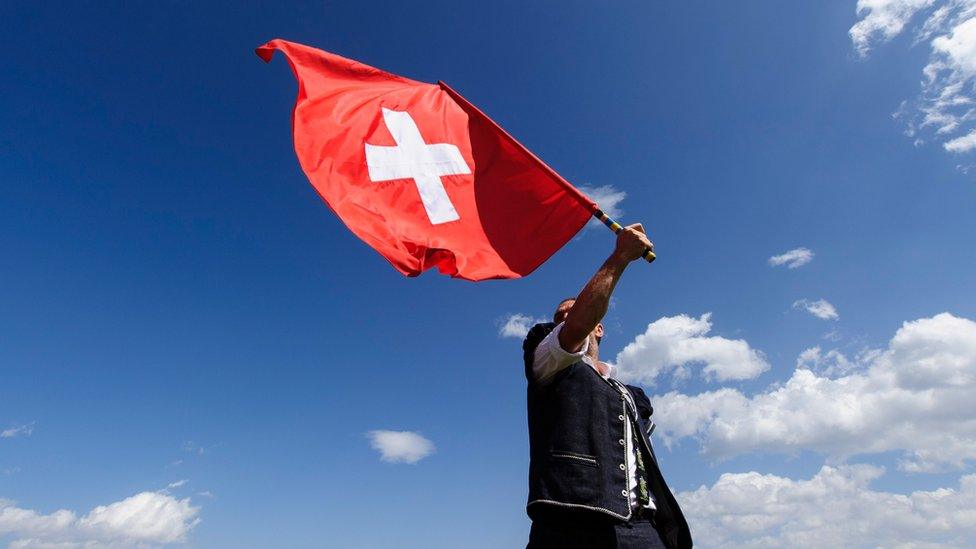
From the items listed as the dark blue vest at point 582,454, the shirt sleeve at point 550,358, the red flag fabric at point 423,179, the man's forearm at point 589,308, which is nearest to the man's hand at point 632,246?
the man's forearm at point 589,308

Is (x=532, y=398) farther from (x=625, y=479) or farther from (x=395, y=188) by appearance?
(x=395, y=188)

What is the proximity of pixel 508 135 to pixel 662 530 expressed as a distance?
170 inches

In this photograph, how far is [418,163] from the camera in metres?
7.15

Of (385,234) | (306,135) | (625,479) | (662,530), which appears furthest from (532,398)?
(306,135)

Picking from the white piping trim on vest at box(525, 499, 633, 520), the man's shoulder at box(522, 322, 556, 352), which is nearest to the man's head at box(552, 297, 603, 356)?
the man's shoulder at box(522, 322, 556, 352)

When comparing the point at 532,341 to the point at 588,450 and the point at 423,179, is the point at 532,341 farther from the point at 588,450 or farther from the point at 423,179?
the point at 423,179

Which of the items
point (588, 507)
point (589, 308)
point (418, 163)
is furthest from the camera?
point (418, 163)

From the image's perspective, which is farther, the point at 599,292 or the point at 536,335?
the point at 536,335

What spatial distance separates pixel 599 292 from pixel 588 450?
1159 millimetres

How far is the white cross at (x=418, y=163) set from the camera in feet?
22.4

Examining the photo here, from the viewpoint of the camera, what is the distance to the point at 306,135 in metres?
6.83

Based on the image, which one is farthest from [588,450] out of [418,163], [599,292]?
[418,163]

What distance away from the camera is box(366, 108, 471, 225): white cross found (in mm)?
6832

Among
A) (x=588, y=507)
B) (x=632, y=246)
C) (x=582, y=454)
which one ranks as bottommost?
(x=588, y=507)
